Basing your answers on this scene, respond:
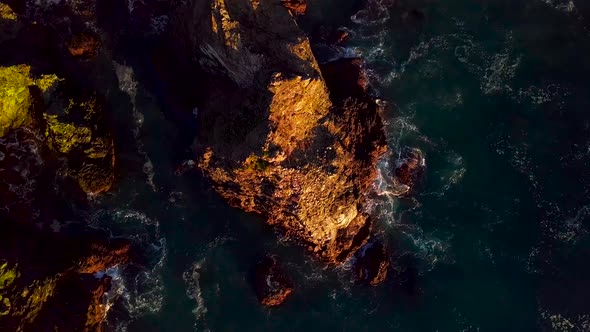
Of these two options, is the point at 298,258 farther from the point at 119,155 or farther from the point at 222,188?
the point at 119,155

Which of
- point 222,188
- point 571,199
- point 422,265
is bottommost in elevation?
point 422,265

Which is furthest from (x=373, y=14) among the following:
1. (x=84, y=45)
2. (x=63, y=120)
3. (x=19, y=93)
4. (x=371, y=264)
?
(x=19, y=93)

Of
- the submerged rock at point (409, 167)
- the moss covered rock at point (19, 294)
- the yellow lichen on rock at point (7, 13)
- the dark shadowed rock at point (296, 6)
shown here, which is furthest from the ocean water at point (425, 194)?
the yellow lichen on rock at point (7, 13)

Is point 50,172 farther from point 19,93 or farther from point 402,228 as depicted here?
point 402,228

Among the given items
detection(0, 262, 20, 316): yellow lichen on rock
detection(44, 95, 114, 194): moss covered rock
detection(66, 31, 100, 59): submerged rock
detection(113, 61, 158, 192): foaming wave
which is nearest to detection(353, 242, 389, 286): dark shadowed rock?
detection(113, 61, 158, 192): foaming wave

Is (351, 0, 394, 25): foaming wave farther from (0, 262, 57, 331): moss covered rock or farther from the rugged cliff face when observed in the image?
Answer: (0, 262, 57, 331): moss covered rock

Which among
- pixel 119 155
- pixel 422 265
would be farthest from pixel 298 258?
pixel 119 155
